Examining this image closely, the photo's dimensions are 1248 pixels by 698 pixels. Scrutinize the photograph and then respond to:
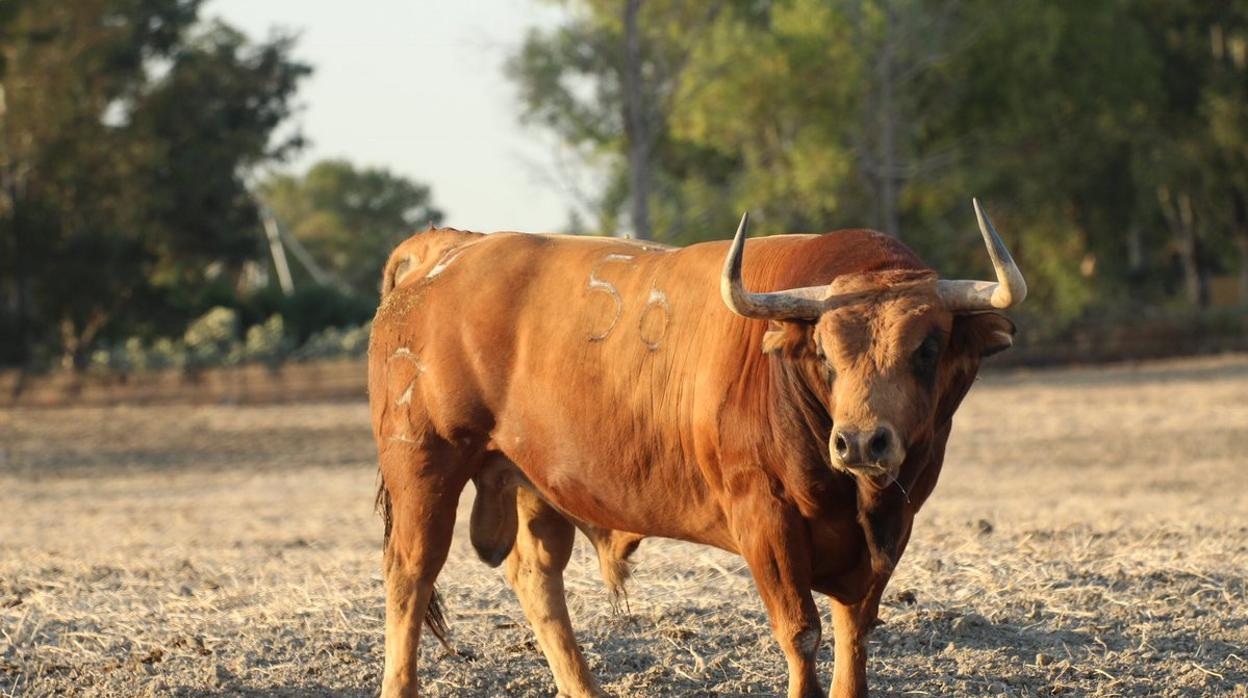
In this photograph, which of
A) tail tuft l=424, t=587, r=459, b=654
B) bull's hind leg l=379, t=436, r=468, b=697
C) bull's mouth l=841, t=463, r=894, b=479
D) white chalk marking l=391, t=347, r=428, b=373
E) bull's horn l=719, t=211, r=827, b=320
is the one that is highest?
bull's horn l=719, t=211, r=827, b=320

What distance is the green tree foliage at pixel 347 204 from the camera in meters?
95.6

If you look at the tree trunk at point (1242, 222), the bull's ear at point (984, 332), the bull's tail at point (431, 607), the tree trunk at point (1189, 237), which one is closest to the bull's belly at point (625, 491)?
the bull's tail at point (431, 607)

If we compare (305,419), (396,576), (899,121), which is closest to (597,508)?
(396,576)

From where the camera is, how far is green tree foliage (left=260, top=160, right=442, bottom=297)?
95.6m

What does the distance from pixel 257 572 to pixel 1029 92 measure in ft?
124

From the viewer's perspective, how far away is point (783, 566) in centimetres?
536

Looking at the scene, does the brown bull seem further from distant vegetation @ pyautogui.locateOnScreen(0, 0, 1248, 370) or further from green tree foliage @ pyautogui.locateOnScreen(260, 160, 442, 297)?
green tree foliage @ pyautogui.locateOnScreen(260, 160, 442, 297)

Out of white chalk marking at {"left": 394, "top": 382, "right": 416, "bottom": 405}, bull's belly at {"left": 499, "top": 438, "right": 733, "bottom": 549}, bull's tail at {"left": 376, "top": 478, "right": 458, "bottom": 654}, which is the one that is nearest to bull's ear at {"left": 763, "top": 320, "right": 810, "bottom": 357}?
bull's belly at {"left": 499, "top": 438, "right": 733, "bottom": 549}

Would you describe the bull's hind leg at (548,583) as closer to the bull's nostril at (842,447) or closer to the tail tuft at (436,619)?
the tail tuft at (436,619)

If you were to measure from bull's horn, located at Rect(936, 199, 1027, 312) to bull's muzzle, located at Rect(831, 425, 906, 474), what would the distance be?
21.1 inches

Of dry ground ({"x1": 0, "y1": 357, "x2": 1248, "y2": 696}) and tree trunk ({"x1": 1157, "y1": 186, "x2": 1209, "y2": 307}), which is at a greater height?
tree trunk ({"x1": 1157, "y1": 186, "x2": 1209, "y2": 307})

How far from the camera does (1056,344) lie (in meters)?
31.5

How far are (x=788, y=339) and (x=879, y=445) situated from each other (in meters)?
0.51

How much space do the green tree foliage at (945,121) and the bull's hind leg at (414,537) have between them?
25444 mm
